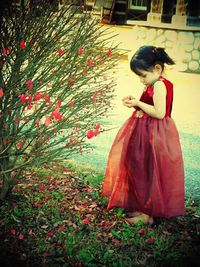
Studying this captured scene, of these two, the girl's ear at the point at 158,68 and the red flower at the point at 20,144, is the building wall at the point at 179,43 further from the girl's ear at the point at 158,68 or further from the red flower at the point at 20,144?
the red flower at the point at 20,144

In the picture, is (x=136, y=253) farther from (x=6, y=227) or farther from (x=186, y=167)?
(x=6, y=227)

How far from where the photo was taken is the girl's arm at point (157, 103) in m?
2.69

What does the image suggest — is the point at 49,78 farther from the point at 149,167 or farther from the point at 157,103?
the point at 149,167

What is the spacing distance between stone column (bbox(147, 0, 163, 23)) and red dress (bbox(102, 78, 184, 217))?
72 centimetres

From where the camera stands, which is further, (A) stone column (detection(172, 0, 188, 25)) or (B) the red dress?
(A) stone column (detection(172, 0, 188, 25))

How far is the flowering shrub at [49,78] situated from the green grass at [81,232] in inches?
11.2

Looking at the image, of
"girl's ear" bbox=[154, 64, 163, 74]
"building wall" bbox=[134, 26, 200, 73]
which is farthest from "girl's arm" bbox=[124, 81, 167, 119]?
"building wall" bbox=[134, 26, 200, 73]

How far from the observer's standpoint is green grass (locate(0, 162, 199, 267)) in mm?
2783

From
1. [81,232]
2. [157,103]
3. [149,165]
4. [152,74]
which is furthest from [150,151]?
[81,232]

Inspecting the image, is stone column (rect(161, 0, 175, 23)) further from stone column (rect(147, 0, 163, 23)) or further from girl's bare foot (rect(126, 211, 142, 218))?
girl's bare foot (rect(126, 211, 142, 218))

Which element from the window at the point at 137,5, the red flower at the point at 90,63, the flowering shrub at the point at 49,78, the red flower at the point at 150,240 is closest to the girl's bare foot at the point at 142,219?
the red flower at the point at 150,240

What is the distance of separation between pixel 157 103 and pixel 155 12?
91cm

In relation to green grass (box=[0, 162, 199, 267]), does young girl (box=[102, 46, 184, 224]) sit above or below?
above

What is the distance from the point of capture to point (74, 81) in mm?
3070
